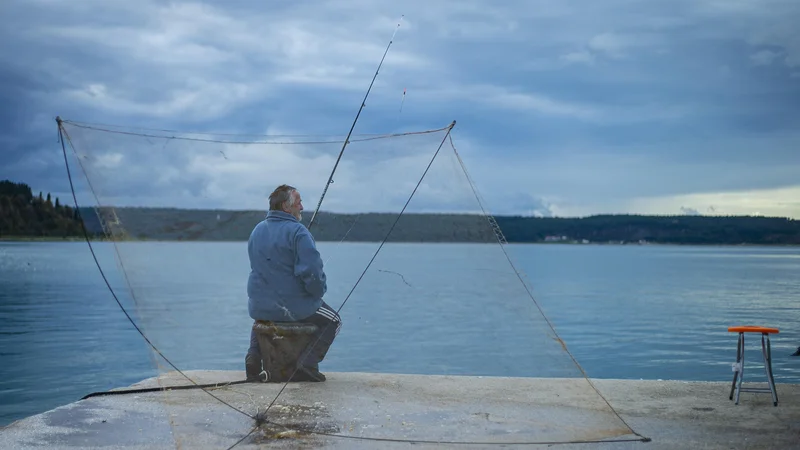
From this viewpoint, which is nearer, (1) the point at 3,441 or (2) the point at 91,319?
(1) the point at 3,441

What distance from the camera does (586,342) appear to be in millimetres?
28578

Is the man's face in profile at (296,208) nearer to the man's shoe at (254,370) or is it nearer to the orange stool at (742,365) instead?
the man's shoe at (254,370)

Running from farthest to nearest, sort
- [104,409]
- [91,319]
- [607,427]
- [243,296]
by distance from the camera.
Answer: [243,296] → [91,319] → [104,409] → [607,427]

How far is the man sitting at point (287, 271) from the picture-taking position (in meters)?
8.36

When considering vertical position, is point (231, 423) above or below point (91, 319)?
above

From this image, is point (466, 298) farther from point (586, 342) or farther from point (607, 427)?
point (607, 427)

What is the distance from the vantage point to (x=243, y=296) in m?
45.7

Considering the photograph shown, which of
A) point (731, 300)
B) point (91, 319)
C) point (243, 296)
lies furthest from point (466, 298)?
point (91, 319)

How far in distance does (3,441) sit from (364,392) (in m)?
3.27

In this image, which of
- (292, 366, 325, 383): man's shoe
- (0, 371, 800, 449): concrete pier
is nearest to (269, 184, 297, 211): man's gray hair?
(292, 366, 325, 383): man's shoe

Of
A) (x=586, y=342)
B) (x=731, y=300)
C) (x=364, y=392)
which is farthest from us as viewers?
(x=731, y=300)

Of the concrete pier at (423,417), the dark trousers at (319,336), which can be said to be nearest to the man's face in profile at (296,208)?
the dark trousers at (319,336)

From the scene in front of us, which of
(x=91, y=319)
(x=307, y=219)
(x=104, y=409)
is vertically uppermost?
(x=307, y=219)

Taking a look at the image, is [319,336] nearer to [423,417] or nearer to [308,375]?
[308,375]
